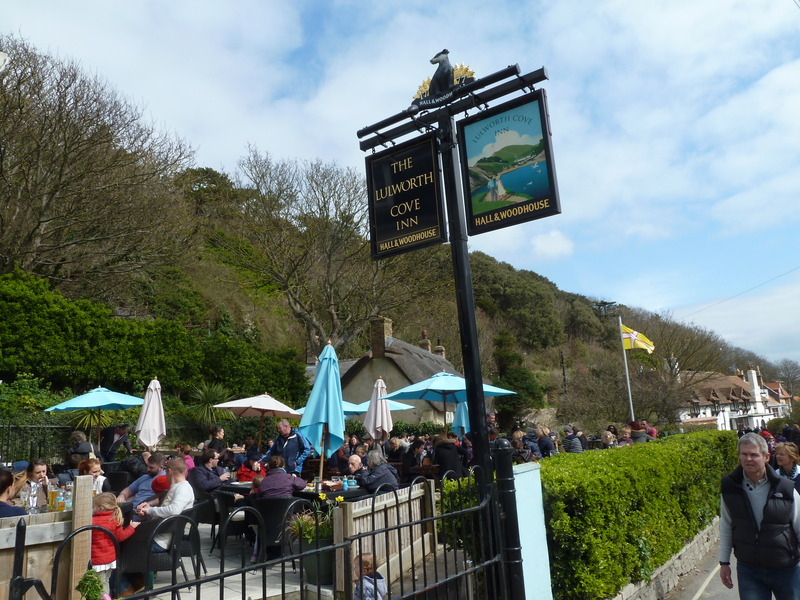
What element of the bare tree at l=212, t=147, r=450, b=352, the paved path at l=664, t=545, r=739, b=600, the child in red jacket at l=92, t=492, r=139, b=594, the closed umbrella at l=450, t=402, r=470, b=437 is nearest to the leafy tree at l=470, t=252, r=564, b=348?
the bare tree at l=212, t=147, r=450, b=352

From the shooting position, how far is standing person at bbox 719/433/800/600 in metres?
4.24

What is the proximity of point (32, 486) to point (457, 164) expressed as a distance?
633cm

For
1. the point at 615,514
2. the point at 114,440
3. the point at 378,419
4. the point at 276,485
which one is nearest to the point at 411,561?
the point at 615,514

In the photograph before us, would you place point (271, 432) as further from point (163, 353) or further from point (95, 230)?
point (95, 230)

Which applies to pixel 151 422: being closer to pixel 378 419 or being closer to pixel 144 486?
pixel 378 419

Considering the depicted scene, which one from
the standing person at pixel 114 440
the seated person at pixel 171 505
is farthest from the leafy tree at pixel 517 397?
the seated person at pixel 171 505

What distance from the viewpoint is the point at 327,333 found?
32.6m

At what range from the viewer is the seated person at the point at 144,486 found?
7211 millimetres

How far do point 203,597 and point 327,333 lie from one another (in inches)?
1065

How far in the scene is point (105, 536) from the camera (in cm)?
480

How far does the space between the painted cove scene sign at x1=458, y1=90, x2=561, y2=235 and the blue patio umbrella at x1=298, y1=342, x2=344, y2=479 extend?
3958 millimetres

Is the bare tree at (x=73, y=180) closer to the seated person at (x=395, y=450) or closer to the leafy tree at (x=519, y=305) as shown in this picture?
the seated person at (x=395, y=450)

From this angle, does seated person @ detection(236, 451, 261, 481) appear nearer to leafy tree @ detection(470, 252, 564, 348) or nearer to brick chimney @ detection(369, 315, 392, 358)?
brick chimney @ detection(369, 315, 392, 358)

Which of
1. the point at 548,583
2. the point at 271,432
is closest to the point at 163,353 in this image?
the point at 271,432
